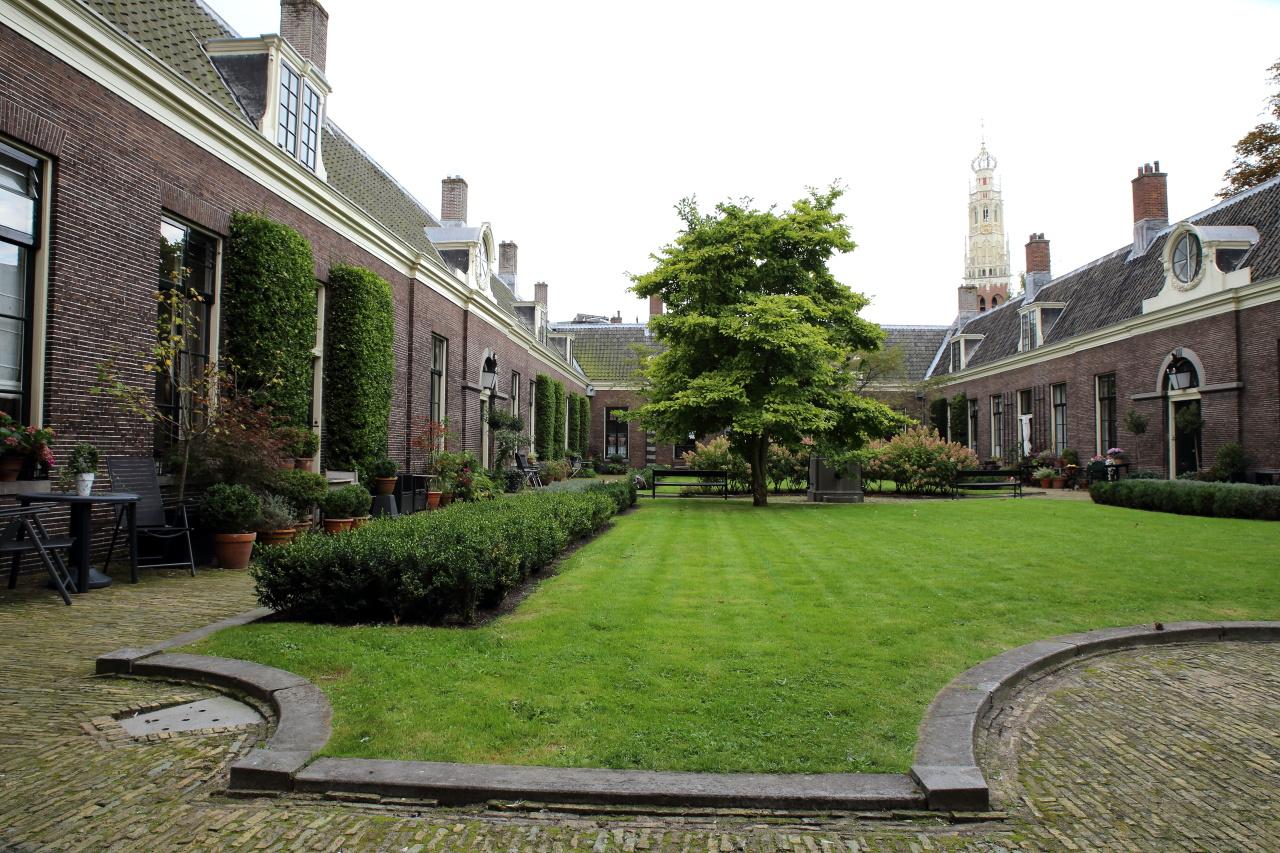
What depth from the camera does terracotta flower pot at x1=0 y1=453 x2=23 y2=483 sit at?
632cm

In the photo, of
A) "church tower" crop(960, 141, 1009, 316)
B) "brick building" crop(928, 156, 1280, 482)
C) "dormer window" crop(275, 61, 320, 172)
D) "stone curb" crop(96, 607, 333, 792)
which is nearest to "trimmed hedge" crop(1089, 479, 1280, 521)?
"brick building" crop(928, 156, 1280, 482)

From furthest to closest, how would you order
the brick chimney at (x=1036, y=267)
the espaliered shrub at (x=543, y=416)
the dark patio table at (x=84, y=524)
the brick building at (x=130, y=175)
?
the brick chimney at (x=1036, y=267)
the espaliered shrub at (x=543, y=416)
the brick building at (x=130, y=175)
the dark patio table at (x=84, y=524)

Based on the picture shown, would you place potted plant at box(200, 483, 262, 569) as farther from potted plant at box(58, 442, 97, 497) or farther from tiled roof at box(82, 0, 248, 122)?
tiled roof at box(82, 0, 248, 122)

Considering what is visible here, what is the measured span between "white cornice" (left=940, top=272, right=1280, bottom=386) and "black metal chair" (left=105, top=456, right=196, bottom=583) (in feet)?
69.4

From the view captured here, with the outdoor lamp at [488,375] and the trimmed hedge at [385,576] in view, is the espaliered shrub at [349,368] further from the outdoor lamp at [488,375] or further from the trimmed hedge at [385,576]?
the trimmed hedge at [385,576]

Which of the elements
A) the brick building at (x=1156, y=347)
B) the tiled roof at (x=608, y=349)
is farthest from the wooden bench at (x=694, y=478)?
the tiled roof at (x=608, y=349)

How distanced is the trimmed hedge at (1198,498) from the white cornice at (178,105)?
52.8ft

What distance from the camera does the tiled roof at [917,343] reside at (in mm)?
39469

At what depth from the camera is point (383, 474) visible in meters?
13.0

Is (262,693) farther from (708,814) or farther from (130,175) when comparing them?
(130,175)

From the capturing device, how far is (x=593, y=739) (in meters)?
3.27

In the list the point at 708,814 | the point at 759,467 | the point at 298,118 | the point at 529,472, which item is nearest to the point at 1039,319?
the point at 759,467

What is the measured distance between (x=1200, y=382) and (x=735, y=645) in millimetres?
19905

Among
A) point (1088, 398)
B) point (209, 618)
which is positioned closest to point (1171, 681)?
point (209, 618)
